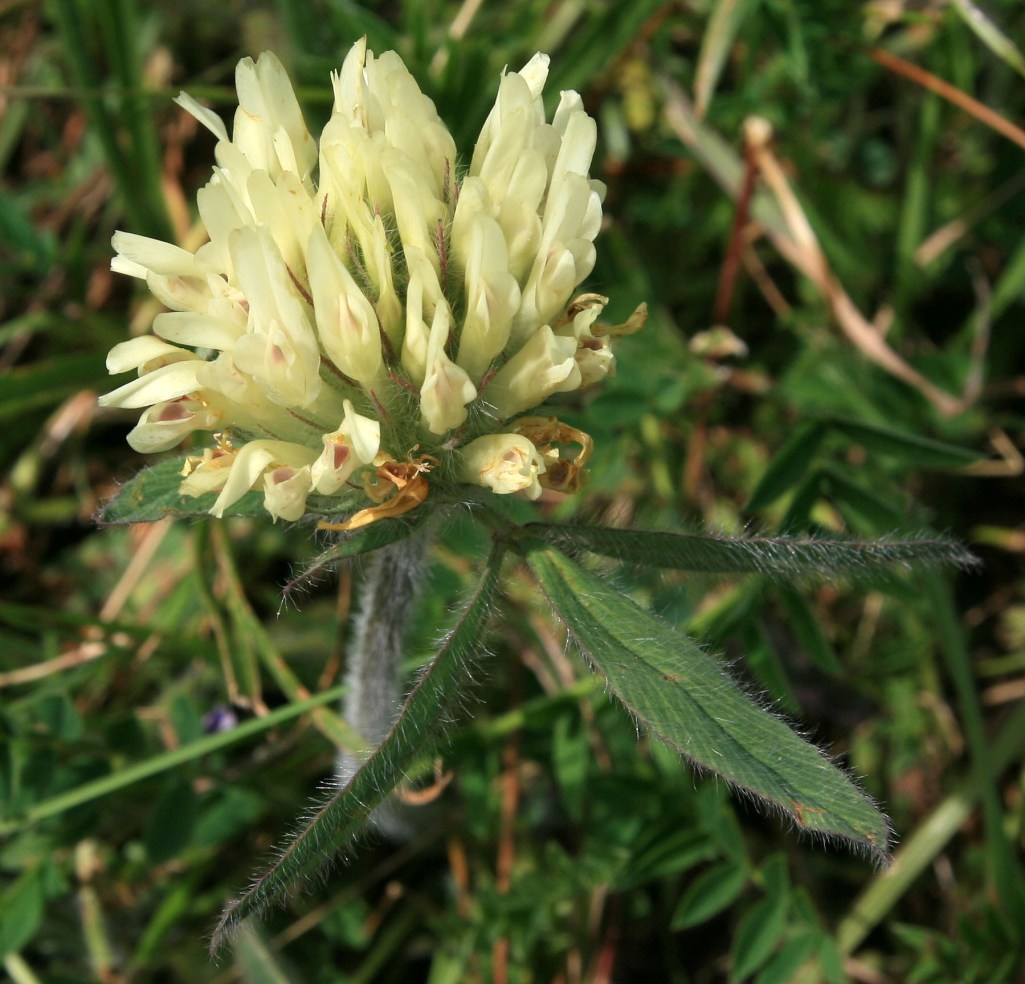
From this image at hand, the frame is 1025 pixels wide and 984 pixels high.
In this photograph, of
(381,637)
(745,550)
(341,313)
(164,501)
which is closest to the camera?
(341,313)

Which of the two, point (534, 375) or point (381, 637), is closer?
point (534, 375)

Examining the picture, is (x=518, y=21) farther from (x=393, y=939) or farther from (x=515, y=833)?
(x=393, y=939)

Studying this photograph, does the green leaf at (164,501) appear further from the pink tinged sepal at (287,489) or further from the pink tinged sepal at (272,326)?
the pink tinged sepal at (272,326)

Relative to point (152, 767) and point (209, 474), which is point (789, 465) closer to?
point (209, 474)

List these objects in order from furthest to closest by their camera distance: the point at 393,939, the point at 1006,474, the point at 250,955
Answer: the point at 1006,474, the point at 393,939, the point at 250,955

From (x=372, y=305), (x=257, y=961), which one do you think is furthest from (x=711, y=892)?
(x=372, y=305)

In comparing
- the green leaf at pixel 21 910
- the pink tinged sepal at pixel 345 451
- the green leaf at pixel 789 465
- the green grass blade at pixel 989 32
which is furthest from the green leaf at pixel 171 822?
the green grass blade at pixel 989 32

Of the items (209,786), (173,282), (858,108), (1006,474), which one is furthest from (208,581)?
(858,108)

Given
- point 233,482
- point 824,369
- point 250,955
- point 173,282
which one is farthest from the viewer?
point 824,369
